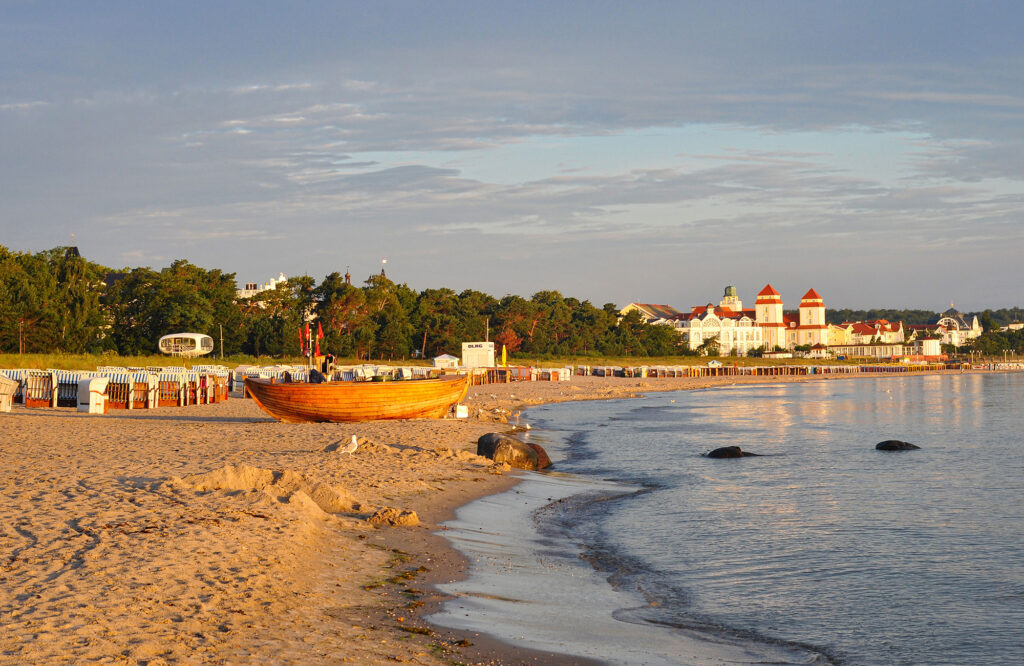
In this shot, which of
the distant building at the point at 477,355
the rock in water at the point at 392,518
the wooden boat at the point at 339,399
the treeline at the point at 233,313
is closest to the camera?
the rock in water at the point at 392,518

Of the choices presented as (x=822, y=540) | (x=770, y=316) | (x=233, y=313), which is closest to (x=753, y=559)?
(x=822, y=540)

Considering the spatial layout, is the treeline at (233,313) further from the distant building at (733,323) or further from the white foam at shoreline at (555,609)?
the distant building at (733,323)

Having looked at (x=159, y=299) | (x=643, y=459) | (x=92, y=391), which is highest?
(x=159, y=299)

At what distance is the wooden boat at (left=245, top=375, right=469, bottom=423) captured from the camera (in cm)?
2758

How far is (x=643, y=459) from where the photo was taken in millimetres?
26562

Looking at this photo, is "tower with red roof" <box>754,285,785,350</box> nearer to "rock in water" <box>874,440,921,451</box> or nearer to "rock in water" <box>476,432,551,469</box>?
"rock in water" <box>874,440,921,451</box>

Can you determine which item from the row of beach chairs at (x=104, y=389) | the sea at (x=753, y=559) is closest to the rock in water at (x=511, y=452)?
the sea at (x=753, y=559)

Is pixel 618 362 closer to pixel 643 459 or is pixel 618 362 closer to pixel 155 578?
pixel 643 459

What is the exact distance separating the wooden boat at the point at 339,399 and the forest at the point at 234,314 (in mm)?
27962

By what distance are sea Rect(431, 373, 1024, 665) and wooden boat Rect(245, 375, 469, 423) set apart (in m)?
6.42

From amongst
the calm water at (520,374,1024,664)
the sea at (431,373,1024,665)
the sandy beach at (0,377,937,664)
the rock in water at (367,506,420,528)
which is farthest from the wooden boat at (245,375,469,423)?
the rock in water at (367,506,420,528)

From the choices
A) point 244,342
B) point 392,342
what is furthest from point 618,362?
point 244,342

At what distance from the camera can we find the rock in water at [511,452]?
2203 cm

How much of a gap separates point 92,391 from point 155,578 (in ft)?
84.5
